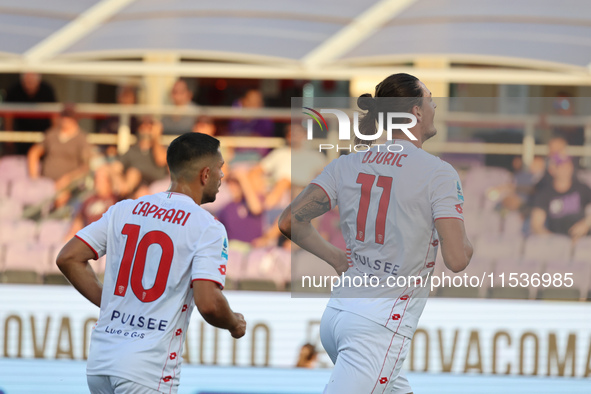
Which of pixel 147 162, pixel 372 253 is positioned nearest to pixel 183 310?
pixel 372 253

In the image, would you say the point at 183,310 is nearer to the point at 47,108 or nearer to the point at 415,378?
the point at 415,378

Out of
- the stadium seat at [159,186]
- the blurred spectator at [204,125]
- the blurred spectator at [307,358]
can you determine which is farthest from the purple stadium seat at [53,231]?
the blurred spectator at [307,358]

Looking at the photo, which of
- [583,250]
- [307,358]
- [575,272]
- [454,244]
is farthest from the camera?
[583,250]

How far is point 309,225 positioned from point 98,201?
16.4 feet

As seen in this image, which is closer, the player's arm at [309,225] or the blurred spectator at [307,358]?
the player's arm at [309,225]

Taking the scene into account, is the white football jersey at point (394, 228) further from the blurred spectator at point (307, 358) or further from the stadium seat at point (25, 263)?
the stadium seat at point (25, 263)

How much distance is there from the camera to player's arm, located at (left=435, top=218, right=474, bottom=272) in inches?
101

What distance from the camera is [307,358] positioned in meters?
5.47

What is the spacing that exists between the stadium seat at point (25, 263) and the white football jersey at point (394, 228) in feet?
16.9

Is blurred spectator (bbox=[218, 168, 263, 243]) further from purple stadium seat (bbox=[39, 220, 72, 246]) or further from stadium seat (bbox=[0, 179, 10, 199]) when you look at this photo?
stadium seat (bbox=[0, 179, 10, 199])

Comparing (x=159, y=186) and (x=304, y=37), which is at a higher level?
(x=304, y=37)

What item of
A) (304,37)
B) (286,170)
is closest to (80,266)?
(286,170)

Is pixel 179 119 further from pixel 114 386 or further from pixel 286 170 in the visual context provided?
pixel 114 386

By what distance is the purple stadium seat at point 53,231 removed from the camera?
301 inches
